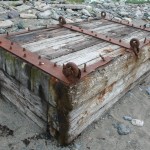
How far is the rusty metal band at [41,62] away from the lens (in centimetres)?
241

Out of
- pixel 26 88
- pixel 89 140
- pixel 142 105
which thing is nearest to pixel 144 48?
pixel 142 105

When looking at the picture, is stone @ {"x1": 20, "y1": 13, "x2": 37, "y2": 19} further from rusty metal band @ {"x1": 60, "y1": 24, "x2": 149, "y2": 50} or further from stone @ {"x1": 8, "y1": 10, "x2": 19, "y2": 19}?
rusty metal band @ {"x1": 60, "y1": 24, "x2": 149, "y2": 50}

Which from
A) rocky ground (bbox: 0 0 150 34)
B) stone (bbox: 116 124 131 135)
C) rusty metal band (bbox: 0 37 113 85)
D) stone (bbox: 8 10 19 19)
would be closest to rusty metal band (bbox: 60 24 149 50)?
rusty metal band (bbox: 0 37 113 85)

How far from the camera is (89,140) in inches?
120

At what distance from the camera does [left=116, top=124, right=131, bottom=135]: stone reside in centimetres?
324

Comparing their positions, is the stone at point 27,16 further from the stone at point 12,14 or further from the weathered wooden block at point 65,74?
the weathered wooden block at point 65,74

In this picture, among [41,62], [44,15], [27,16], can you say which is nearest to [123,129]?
[41,62]

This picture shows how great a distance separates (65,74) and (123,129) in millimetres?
1461

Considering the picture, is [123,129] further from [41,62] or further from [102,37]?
[41,62]

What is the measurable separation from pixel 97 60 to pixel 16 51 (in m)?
1.00

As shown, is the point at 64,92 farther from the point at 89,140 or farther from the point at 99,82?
the point at 89,140

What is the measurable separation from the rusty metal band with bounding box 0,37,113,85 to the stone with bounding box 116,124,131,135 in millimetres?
1080

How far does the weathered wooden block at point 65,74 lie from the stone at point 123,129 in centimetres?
33

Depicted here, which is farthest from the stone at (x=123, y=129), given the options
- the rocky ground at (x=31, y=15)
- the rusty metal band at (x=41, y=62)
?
the rocky ground at (x=31, y=15)
